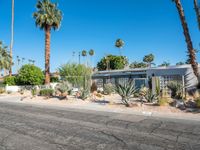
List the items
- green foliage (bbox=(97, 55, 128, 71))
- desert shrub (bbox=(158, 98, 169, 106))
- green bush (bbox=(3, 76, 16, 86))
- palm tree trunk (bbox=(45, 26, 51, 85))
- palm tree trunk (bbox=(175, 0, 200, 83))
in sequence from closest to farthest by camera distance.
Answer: desert shrub (bbox=(158, 98, 169, 106)) < palm tree trunk (bbox=(175, 0, 200, 83)) < palm tree trunk (bbox=(45, 26, 51, 85)) < green bush (bbox=(3, 76, 16, 86)) < green foliage (bbox=(97, 55, 128, 71))

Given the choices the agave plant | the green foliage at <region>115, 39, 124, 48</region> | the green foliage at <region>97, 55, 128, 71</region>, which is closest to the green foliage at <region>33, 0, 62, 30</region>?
the agave plant

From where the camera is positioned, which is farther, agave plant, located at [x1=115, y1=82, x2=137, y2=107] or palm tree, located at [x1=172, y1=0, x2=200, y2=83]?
palm tree, located at [x1=172, y1=0, x2=200, y2=83]

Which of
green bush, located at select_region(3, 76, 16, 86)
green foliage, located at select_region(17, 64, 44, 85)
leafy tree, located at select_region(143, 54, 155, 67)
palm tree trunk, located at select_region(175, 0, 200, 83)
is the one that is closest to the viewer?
palm tree trunk, located at select_region(175, 0, 200, 83)

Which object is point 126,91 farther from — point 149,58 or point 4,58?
point 149,58

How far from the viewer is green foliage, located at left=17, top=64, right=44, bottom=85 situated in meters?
37.3

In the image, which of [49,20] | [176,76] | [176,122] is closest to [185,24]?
[176,76]

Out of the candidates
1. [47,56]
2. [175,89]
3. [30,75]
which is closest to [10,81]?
[30,75]

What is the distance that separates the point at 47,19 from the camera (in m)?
35.9

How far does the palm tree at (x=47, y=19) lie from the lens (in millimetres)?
35812

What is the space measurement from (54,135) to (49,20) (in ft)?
101

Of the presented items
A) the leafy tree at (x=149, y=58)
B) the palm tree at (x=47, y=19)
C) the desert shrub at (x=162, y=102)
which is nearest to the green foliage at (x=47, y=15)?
the palm tree at (x=47, y=19)

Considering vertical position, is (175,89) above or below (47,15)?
below

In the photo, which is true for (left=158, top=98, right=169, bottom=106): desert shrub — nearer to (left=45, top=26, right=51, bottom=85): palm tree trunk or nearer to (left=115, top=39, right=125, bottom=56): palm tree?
(left=45, top=26, right=51, bottom=85): palm tree trunk

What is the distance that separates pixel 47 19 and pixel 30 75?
9.91 metres
